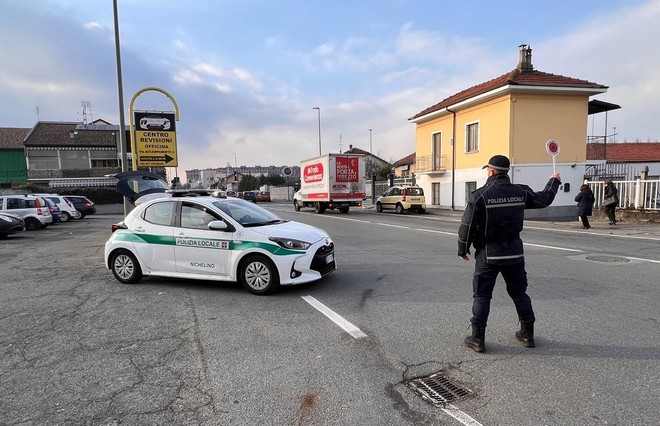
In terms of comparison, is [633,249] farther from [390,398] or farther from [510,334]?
[390,398]

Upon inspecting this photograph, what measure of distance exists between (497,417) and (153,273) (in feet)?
19.3

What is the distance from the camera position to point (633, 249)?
10.1 metres

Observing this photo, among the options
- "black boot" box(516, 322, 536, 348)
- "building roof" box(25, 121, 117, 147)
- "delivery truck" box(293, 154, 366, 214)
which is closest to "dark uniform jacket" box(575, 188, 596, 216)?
"delivery truck" box(293, 154, 366, 214)

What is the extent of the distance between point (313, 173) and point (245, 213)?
19.1 meters

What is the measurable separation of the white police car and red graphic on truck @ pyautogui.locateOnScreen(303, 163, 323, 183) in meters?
17.3

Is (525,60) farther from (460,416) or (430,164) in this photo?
(460,416)

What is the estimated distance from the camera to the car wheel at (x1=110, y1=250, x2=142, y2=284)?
7133mm

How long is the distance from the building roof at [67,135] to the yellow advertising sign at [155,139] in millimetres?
34585

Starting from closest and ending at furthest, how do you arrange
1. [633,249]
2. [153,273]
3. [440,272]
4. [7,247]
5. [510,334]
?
[510,334]
[153,273]
[440,272]
[633,249]
[7,247]

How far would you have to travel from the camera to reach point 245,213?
701cm

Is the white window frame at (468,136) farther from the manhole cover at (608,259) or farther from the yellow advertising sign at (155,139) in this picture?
the yellow advertising sign at (155,139)

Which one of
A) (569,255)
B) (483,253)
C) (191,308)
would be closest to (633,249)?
(569,255)

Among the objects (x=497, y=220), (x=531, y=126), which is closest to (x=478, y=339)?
(x=497, y=220)

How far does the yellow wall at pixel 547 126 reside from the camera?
2314 centimetres
